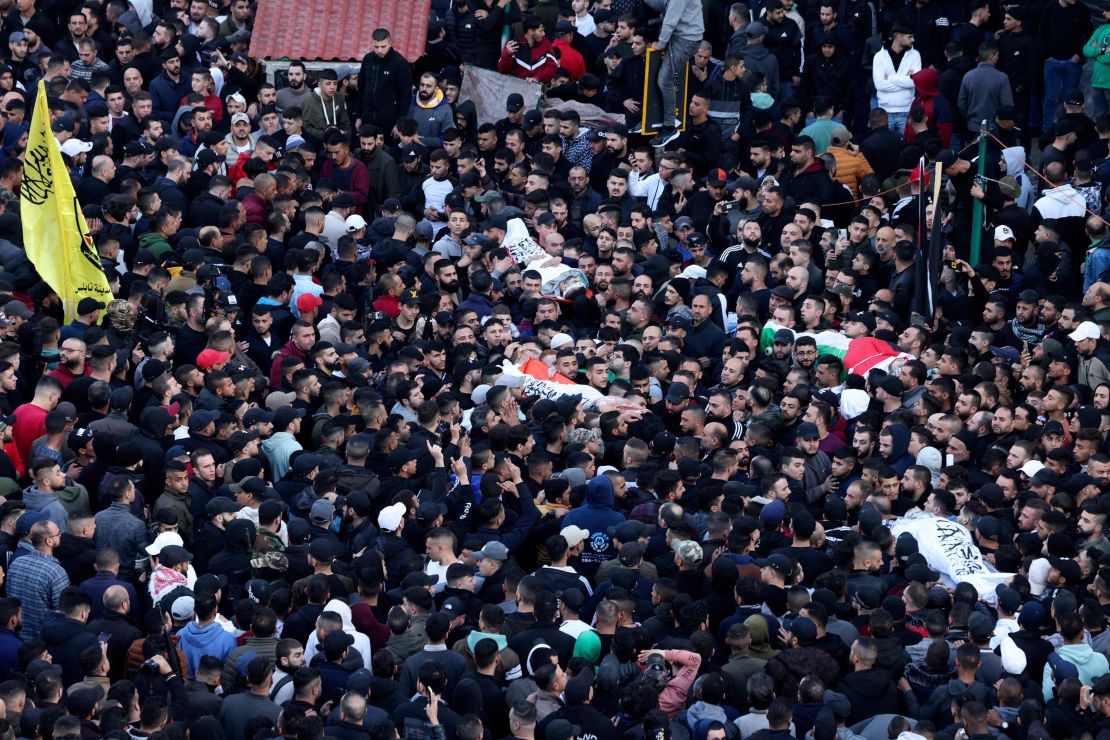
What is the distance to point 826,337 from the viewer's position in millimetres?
16641

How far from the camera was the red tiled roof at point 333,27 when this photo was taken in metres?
21.8

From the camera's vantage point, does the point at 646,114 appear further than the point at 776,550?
Yes

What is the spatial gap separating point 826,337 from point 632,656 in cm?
603

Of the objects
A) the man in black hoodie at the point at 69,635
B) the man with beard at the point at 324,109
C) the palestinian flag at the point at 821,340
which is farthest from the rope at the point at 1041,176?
the man in black hoodie at the point at 69,635

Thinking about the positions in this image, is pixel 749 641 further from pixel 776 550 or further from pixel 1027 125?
pixel 1027 125

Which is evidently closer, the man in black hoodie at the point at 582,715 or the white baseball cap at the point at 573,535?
the man in black hoodie at the point at 582,715

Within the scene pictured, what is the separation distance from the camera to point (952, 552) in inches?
508

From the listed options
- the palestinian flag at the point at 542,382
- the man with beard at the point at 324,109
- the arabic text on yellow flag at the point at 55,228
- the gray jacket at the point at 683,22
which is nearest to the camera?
the palestinian flag at the point at 542,382

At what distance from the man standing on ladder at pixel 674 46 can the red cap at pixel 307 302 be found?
5.80 metres

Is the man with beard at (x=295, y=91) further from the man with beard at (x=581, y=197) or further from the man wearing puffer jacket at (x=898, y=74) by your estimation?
the man wearing puffer jacket at (x=898, y=74)

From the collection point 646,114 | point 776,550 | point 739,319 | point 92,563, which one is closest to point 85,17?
point 646,114

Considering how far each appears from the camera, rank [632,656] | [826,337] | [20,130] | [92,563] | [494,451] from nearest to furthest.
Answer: [632,656] < [92,563] < [494,451] < [826,337] < [20,130]

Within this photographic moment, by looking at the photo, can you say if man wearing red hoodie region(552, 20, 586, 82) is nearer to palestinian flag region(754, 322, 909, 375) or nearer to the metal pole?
the metal pole

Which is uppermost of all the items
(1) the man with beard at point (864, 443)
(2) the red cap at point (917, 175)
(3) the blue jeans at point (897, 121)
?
(2) the red cap at point (917, 175)
